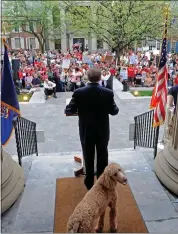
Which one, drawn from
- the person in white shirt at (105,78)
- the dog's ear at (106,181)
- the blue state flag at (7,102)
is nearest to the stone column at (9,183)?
the blue state flag at (7,102)

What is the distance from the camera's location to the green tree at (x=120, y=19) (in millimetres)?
16922

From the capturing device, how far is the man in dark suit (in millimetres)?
3027

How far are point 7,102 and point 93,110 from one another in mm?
1570

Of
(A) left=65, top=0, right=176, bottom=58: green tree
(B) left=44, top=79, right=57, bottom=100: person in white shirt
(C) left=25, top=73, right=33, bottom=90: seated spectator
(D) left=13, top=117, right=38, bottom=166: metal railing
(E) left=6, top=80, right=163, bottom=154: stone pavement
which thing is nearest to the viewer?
(D) left=13, top=117, right=38, bottom=166: metal railing

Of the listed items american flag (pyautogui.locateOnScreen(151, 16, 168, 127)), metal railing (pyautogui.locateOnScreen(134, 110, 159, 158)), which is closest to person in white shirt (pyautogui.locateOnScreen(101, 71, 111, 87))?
metal railing (pyautogui.locateOnScreen(134, 110, 159, 158))

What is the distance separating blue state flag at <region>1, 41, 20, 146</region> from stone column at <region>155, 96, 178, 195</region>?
2350mm

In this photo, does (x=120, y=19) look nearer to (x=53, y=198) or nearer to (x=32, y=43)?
(x=32, y=43)

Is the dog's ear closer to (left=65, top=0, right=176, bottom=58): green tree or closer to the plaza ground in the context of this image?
the plaza ground

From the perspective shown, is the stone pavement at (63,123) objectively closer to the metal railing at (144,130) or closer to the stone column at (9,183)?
the metal railing at (144,130)

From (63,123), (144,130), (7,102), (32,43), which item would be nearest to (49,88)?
(63,123)

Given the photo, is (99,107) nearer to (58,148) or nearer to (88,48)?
(58,148)

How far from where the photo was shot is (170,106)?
5.25m

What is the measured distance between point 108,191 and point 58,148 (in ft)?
14.1

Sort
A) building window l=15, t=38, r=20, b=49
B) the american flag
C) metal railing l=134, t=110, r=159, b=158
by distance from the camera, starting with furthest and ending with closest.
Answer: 1. building window l=15, t=38, r=20, b=49
2. metal railing l=134, t=110, r=159, b=158
3. the american flag
